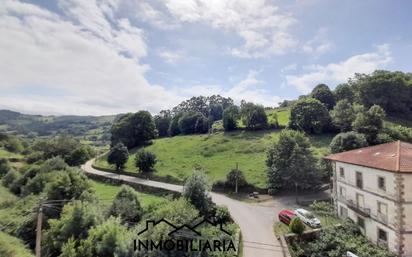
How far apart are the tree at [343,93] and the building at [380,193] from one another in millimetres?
52265

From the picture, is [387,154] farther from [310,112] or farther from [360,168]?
[310,112]

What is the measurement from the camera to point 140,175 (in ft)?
A: 165

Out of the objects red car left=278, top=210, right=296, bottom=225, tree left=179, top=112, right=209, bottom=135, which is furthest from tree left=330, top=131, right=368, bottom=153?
tree left=179, top=112, right=209, bottom=135

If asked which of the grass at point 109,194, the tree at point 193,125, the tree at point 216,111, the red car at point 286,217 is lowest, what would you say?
the grass at point 109,194

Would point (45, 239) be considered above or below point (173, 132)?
below

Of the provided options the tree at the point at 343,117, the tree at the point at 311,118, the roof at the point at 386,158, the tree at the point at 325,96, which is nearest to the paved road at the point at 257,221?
the roof at the point at 386,158

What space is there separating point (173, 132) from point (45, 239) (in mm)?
66820

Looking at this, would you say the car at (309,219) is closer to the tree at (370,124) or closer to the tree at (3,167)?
the tree at (370,124)

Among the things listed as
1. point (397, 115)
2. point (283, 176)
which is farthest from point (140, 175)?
point (397, 115)

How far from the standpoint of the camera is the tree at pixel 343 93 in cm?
7403

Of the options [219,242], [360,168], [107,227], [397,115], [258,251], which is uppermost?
[397,115]

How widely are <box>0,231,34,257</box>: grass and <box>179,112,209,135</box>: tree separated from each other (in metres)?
60.5

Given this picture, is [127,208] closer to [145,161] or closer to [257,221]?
[257,221]

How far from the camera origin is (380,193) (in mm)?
21812
